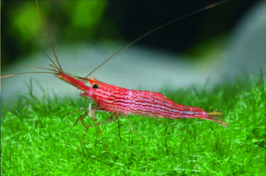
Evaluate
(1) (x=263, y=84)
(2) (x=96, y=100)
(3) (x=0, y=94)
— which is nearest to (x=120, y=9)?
(2) (x=96, y=100)

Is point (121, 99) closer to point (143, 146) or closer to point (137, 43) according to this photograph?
point (143, 146)

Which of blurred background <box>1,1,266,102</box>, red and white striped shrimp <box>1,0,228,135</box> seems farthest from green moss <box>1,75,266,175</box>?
blurred background <box>1,1,266,102</box>

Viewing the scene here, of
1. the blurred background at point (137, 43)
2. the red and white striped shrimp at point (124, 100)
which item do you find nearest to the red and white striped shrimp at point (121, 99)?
the red and white striped shrimp at point (124, 100)

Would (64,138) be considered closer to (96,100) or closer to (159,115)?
(96,100)

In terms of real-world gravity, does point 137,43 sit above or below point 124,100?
above

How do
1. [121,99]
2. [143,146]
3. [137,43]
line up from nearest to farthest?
[121,99], [143,146], [137,43]

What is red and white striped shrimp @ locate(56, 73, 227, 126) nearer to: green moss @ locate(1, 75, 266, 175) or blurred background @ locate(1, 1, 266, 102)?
green moss @ locate(1, 75, 266, 175)

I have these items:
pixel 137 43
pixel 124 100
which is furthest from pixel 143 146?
pixel 137 43

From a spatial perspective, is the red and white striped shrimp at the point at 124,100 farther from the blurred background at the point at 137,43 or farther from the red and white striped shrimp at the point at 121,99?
the blurred background at the point at 137,43

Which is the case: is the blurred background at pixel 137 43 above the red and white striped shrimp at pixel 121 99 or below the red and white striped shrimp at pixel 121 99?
above
